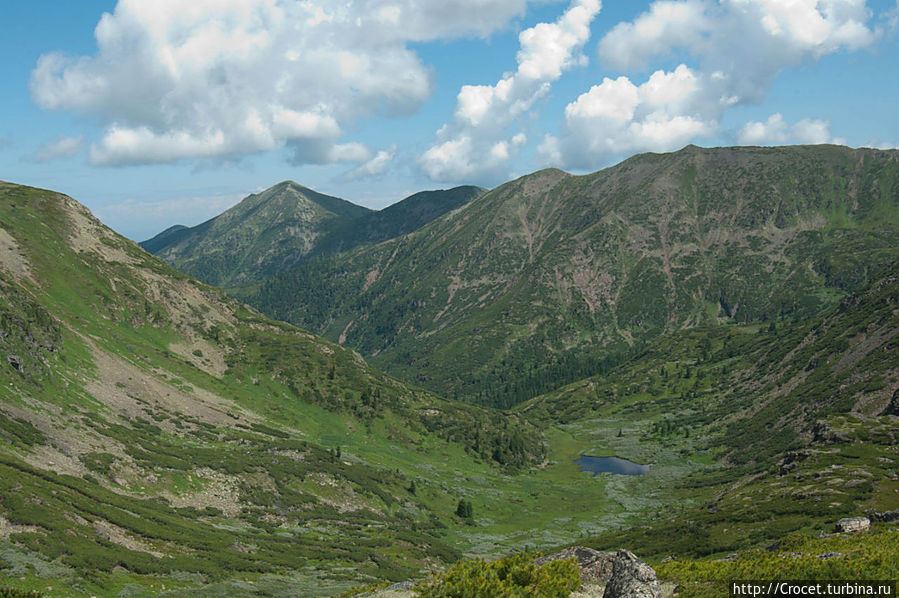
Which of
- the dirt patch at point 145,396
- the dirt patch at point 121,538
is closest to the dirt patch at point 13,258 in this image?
the dirt patch at point 145,396

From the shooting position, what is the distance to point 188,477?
9869 cm

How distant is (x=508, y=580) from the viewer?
31.0 meters

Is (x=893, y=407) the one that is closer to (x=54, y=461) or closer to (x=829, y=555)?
(x=829, y=555)

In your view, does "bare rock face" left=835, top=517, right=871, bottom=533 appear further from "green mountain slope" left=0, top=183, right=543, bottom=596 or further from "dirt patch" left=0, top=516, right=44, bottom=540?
"dirt patch" left=0, top=516, right=44, bottom=540

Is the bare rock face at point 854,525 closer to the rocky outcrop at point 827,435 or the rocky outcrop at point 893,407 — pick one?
the rocky outcrop at point 827,435

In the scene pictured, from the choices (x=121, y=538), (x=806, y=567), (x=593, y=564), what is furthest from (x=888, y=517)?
(x=121, y=538)

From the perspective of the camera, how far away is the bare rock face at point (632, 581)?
29.5m

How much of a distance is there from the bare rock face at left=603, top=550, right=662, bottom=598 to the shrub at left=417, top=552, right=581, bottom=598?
9.03 ft

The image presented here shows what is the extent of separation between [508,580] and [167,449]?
9775cm

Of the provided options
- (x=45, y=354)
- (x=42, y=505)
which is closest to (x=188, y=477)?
(x=42, y=505)

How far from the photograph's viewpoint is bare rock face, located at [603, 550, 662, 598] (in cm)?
2947

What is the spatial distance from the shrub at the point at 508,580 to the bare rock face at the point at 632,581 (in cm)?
275

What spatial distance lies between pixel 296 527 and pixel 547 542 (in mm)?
62801

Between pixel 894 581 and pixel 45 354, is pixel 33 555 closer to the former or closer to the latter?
pixel 894 581
